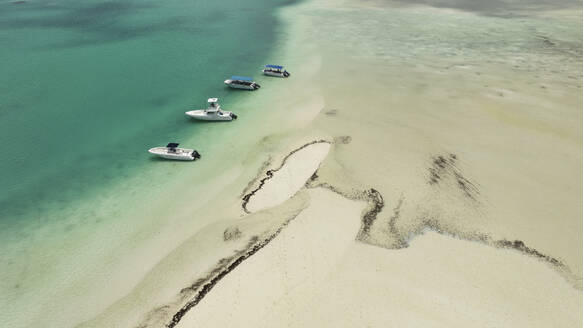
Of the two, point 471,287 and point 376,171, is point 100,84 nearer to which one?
point 376,171

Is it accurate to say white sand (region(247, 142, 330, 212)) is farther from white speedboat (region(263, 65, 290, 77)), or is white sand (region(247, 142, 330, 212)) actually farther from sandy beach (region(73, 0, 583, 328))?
white speedboat (region(263, 65, 290, 77))

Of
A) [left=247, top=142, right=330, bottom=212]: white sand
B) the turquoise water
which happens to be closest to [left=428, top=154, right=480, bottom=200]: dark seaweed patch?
[left=247, top=142, right=330, bottom=212]: white sand

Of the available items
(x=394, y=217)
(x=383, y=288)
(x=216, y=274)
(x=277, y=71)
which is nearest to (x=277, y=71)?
(x=277, y=71)

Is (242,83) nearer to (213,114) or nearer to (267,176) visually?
(213,114)

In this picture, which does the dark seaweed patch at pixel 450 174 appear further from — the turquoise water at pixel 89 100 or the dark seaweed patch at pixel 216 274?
the turquoise water at pixel 89 100

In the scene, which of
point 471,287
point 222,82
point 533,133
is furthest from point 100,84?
point 533,133

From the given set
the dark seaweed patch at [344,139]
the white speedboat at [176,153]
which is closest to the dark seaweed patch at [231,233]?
the white speedboat at [176,153]

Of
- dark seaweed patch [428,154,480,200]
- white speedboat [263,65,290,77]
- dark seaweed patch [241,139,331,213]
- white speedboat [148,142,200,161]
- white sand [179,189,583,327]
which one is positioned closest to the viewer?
white sand [179,189,583,327]

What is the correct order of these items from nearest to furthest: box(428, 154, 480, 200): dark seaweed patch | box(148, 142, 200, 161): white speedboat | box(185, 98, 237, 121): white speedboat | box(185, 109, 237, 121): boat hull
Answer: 1. box(428, 154, 480, 200): dark seaweed patch
2. box(148, 142, 200, 161): white speedboat
3. box(185, 98, 237, 121): white speedboat
4. box(185, 109, 237, 121): boat hull
